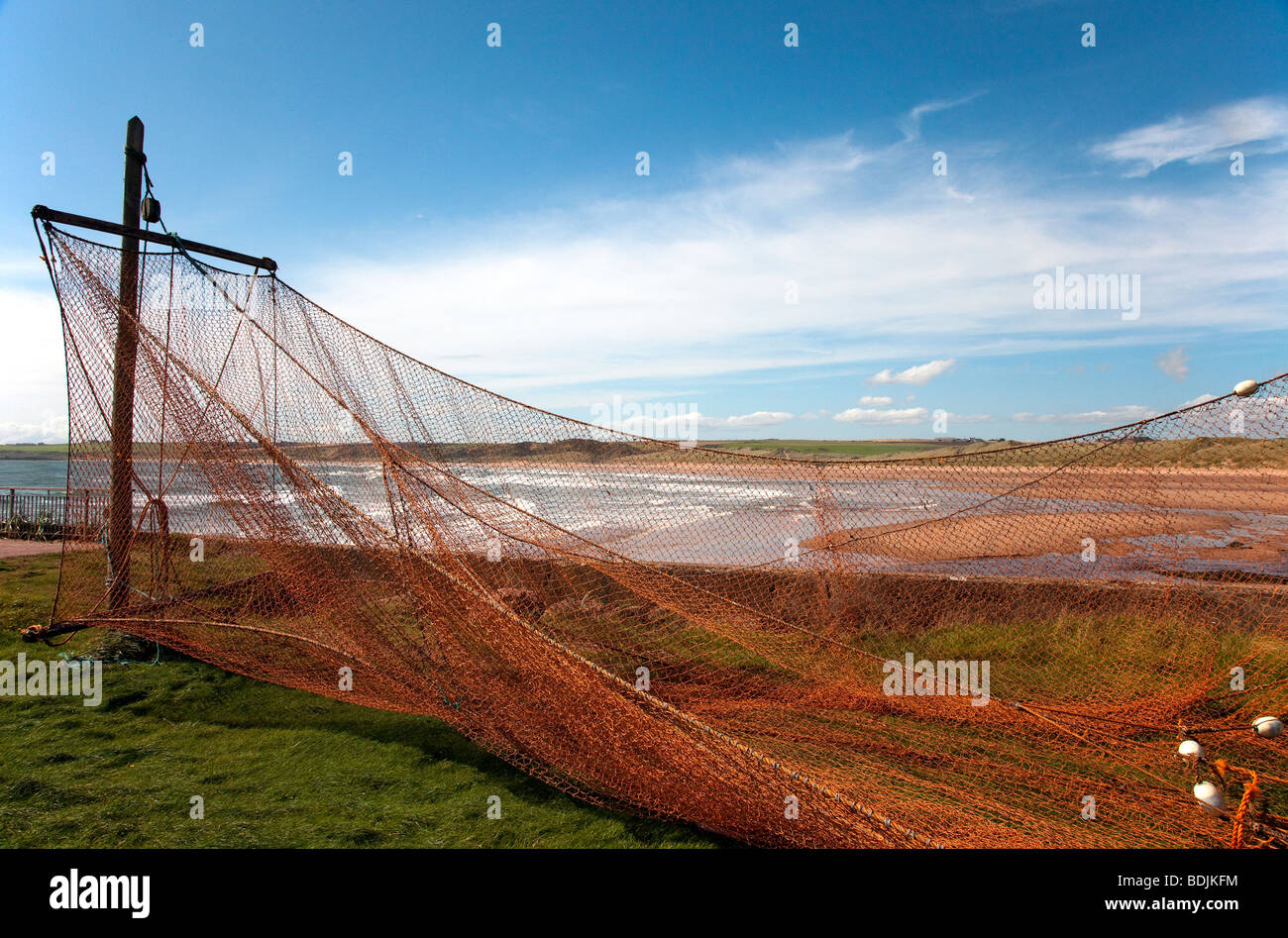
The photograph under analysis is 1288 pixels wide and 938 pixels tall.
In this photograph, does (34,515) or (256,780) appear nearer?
(256,780)

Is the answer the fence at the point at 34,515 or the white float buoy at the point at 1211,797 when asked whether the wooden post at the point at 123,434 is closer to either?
the fence at the point at 34,515

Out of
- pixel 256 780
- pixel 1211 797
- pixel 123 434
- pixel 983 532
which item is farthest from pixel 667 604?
pixel 123 434

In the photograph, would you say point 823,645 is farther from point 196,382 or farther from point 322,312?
point 322,312

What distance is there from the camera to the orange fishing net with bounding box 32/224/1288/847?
3.38m

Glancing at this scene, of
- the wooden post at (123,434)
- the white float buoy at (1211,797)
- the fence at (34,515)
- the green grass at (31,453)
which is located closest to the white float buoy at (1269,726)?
the white float buoy at (1211,797)

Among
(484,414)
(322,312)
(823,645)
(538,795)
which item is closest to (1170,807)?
(823,645)

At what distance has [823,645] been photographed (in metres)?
5.64

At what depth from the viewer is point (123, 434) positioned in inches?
222

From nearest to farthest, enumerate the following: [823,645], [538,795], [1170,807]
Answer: [1170,807], [538,795], [823,645]

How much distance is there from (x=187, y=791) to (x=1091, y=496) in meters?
7.36

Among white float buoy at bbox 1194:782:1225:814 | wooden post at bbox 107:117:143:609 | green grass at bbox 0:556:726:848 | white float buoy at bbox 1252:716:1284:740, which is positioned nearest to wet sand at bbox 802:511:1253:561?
white float buoy at bbox 1252:716:1284:740

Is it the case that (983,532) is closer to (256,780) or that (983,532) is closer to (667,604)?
(667,604)

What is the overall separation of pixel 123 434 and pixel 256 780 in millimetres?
3616
